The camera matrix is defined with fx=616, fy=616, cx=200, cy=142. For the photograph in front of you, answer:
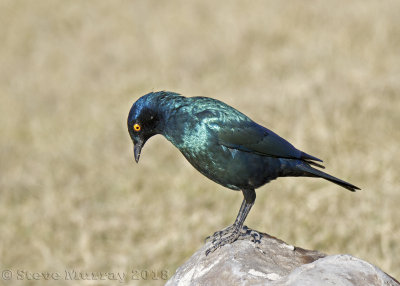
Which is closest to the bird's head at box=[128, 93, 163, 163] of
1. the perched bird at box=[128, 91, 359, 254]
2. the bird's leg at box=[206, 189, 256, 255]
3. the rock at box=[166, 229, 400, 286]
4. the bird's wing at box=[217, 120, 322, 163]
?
the perched bird at box=[128, 91, 359, 254]

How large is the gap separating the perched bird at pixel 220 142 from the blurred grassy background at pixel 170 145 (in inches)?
103

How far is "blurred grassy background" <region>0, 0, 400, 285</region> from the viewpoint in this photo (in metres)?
7.31

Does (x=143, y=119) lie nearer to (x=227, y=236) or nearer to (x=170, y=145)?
(x=227, y=236)

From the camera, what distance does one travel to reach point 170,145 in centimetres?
987

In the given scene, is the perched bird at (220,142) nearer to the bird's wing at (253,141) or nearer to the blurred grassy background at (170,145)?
the bird's wing at (253,141)

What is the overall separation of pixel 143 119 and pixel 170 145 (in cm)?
565

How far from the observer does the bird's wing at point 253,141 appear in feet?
13.6

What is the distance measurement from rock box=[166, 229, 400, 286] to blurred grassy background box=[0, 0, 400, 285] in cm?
259

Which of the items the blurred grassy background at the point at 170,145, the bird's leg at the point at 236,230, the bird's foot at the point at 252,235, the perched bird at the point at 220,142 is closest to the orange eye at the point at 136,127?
the perched bird at the point at 220,142

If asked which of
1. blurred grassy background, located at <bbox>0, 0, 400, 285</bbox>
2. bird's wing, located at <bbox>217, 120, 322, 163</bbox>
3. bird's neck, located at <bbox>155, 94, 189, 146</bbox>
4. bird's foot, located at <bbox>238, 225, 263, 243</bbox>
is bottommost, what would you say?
bird's foot, located at <bbox>238, 225, 263, 243</bbox>

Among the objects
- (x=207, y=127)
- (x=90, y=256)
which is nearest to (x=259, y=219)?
(x=90, y=256)

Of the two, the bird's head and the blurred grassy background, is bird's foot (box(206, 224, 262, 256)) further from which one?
the blurred grassy background

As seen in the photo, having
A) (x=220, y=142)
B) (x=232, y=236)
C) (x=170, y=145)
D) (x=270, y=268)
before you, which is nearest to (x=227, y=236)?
(x=232, y=236)

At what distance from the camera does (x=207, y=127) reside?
4133 millimetres
